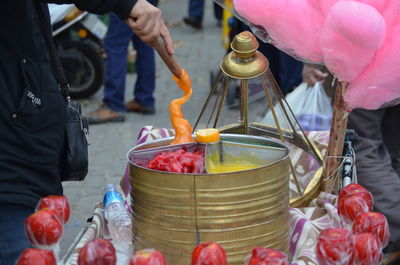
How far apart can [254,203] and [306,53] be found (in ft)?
1.81

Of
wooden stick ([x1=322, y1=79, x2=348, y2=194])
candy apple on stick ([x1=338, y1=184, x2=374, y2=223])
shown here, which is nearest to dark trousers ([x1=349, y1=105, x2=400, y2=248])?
wooden stick ([x1=322, y1=79, x2=348, y2=194])

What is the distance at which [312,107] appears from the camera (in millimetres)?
3514

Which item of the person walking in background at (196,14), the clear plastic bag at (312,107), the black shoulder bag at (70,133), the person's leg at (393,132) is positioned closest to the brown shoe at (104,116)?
the clear plastic bag at (312,107)

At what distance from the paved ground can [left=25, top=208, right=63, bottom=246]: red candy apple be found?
2142 mm

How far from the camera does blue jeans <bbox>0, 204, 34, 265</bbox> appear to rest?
6.21ft

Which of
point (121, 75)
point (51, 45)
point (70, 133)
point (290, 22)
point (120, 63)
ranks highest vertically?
point (290, 22)

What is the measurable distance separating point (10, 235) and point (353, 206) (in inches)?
35.0

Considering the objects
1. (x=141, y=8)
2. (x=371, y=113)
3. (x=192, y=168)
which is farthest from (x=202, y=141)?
(x=371, y=113)

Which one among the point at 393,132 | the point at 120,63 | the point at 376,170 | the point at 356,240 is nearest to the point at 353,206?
the point at 356,240

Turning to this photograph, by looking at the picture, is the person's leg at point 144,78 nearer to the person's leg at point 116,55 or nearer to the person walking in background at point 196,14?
the person's leg at point 116,55

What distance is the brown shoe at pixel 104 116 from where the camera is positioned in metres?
5.89

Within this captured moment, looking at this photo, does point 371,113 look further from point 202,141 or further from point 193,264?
point 193,264

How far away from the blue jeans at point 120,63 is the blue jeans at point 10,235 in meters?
3.70

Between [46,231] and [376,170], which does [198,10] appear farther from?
[46,231]
